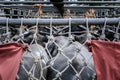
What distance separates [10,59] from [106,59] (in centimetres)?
27

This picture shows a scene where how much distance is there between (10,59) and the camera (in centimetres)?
100

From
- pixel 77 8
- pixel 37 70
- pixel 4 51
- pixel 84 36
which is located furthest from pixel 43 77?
pixel 77 8

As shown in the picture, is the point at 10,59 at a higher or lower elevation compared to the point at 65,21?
lower

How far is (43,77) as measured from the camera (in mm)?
1006

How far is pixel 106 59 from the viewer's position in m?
1.00

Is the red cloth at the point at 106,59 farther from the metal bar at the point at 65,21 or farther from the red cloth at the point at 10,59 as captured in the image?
the red cloth at the point at 10,59

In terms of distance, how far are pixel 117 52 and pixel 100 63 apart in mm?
63

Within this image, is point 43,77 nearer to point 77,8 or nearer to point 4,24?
point 4,24

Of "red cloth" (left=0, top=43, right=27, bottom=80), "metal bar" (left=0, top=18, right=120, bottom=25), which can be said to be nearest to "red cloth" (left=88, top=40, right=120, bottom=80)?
"metal bar" (left=0, top=18, right=120, bottom=25)

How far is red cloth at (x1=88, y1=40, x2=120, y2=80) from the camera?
0.99 m

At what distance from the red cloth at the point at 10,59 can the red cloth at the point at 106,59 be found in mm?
207

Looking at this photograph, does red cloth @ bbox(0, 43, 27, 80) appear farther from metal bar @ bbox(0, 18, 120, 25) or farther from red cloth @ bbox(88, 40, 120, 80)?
red cloth @ bbox(88, 40, 120, 80)

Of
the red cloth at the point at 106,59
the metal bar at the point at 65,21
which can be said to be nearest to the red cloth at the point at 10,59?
the metal bar at the point at 65,21

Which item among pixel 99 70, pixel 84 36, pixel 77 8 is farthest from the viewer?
pixel 77 8
